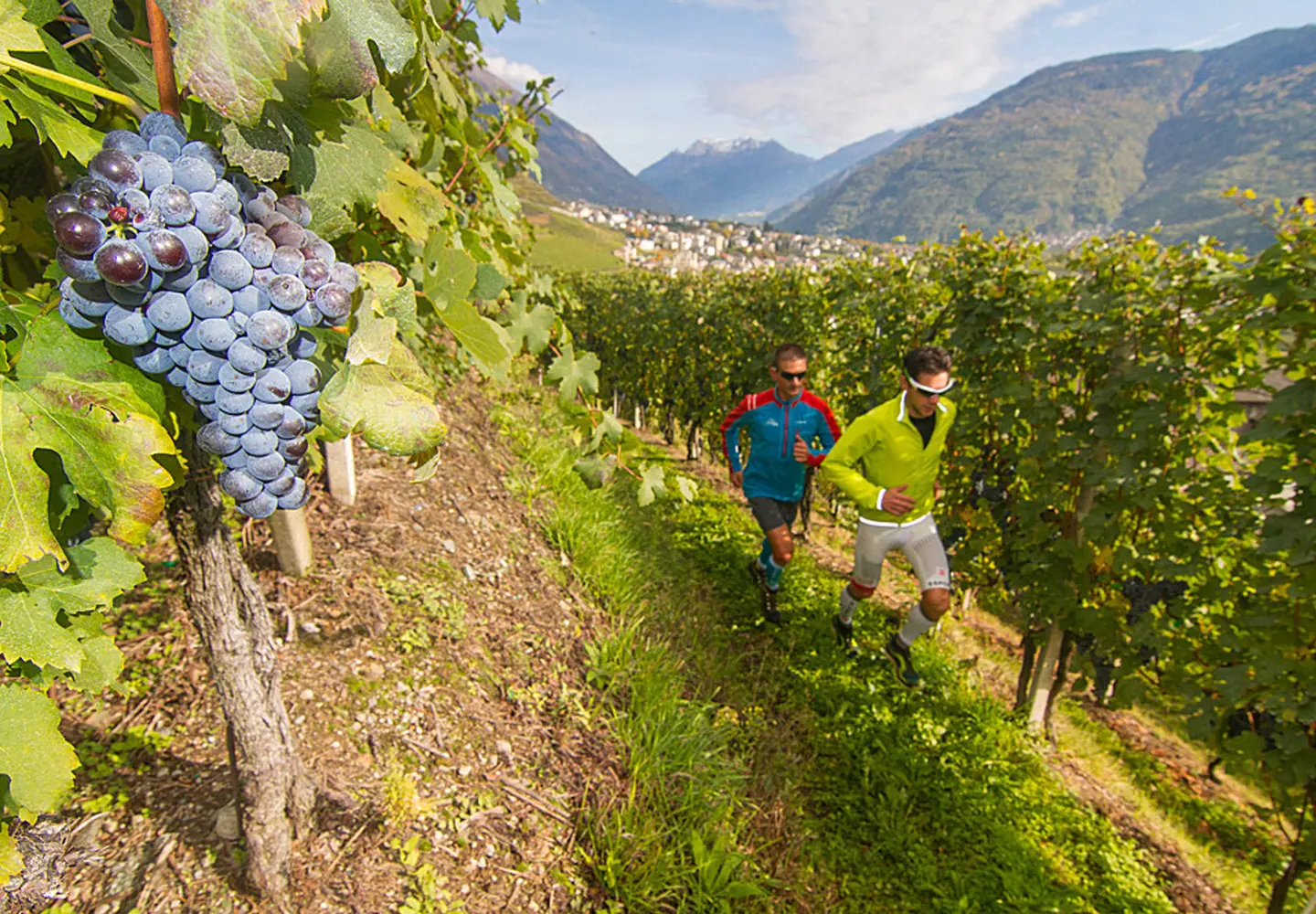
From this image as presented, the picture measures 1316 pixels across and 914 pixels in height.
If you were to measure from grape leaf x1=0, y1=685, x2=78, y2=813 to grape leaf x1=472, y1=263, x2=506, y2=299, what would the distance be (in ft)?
3.03

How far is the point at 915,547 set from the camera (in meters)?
Answer: 3.94

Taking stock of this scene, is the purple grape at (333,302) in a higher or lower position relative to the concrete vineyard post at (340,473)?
higher

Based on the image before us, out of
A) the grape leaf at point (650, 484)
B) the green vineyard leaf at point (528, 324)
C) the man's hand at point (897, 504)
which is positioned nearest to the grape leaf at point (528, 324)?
the green vineyard leaf at point (528, 324)

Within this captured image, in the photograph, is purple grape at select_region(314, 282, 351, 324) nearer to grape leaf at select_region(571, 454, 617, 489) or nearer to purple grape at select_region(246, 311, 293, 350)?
purple grape at select_region(246, 311, 293, 350)

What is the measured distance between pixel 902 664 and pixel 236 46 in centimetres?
438

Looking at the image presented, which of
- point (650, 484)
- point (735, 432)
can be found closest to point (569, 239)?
point (735, 432)

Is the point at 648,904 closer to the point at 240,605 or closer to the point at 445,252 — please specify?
the point at 240,605

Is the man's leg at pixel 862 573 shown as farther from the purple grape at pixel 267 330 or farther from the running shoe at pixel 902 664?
the purple grape at pixel 267 330

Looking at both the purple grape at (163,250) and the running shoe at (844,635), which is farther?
the running shoe at (844,635)

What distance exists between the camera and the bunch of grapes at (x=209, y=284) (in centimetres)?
66

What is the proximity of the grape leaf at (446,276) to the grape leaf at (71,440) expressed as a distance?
42 centimetres

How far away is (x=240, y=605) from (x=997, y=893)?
327 cm

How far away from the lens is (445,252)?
100 cm

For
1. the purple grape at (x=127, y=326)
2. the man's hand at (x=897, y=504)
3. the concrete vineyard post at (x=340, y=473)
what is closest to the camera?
the purple grape at (x=127, y=326)
